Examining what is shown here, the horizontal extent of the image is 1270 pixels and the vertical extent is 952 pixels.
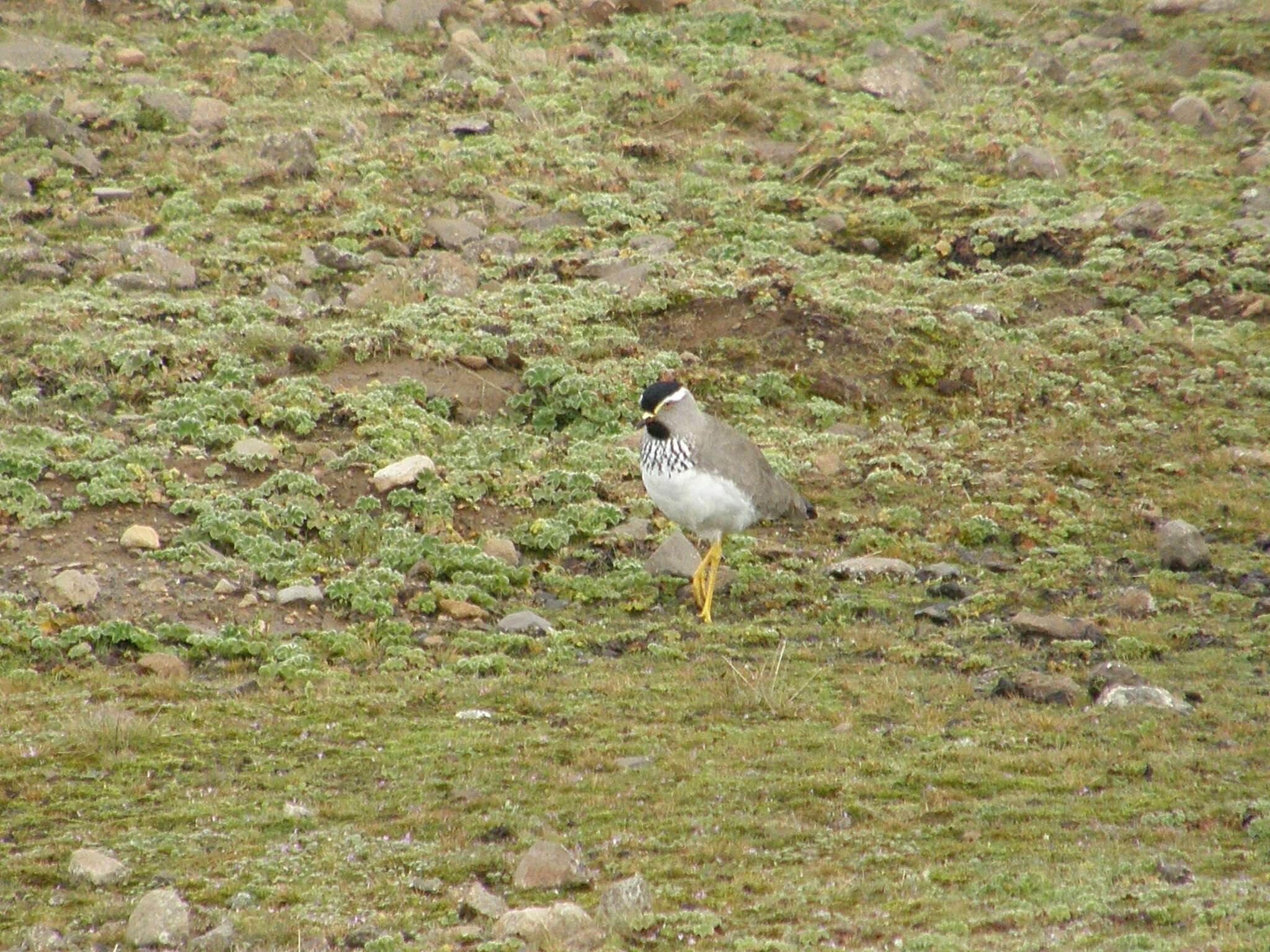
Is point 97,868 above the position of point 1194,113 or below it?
below

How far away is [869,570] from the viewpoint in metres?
12.7

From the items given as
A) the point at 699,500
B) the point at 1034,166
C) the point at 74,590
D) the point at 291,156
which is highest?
the point at 1034,166

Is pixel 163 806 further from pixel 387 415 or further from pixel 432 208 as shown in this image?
pixel 432 208

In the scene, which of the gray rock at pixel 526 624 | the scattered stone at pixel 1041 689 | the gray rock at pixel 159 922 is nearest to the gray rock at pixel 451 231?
the gray rock at pixel 526 624

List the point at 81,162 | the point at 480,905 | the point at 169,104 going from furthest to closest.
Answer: the point at 169,104 < the point at 81,162 < the point at 480,905

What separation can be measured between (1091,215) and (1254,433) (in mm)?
5235

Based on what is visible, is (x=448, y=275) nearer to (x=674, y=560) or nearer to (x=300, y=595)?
(x=674, y=560)

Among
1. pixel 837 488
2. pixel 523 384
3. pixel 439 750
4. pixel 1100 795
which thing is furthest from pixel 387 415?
pixel 1100 795

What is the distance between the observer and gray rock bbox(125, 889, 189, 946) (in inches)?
263

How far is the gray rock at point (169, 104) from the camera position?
824 inches

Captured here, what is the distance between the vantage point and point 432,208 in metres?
19.0

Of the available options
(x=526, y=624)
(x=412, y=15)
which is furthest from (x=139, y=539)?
(x=412, y=15)

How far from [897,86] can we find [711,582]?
14.0 meters

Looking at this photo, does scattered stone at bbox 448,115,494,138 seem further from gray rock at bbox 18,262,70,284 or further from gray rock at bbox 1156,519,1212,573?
gray rock at bbox 1156,519,1212,573
